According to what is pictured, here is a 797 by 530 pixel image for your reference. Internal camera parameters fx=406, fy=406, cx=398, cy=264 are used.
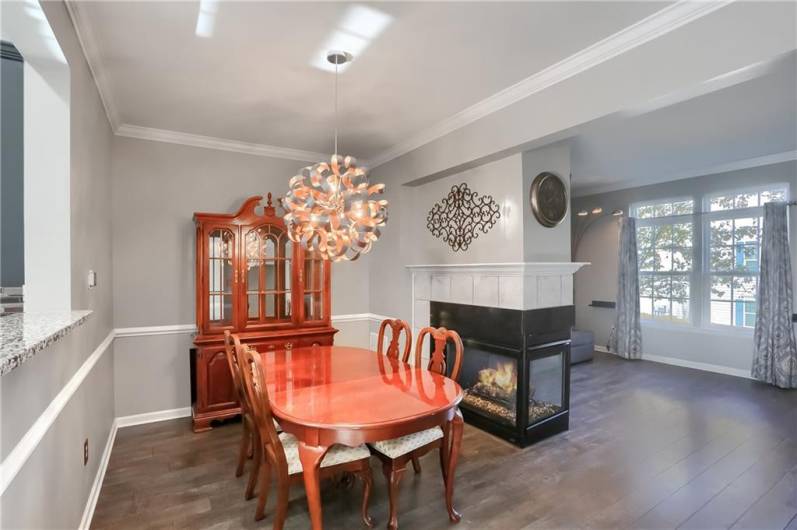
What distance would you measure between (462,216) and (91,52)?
285 cm

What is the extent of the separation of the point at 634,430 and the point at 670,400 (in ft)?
3.66

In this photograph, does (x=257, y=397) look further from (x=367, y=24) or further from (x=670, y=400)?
(x=670, y=400)

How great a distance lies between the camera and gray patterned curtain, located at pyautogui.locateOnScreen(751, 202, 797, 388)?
4531 mm

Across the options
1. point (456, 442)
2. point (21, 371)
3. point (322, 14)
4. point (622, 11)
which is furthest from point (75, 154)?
point (622, 11)

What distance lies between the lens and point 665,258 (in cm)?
587

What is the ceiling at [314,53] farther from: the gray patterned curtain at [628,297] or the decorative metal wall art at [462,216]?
the gray patterned curtain at [628,297]

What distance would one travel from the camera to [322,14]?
2045mm

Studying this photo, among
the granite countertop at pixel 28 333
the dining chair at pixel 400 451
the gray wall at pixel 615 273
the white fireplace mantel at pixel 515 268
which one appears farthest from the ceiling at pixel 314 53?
the gray wall at pixel 615 273

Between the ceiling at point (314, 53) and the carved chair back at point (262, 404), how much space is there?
5.59ft

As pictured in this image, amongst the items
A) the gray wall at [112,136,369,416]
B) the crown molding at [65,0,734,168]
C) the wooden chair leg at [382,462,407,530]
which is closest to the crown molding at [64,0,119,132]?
the crown molding at [65,0,734,168]

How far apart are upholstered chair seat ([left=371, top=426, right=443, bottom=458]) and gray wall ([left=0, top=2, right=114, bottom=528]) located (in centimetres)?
130

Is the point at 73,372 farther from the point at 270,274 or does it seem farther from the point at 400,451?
the point at 270,274

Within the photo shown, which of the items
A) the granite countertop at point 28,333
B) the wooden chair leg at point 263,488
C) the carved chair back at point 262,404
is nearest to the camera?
the granite countertop at point 28,333

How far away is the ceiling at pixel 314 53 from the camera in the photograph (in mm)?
2018
